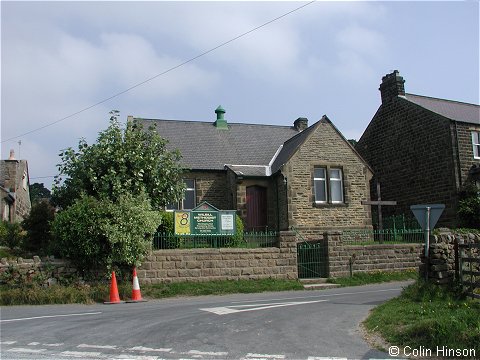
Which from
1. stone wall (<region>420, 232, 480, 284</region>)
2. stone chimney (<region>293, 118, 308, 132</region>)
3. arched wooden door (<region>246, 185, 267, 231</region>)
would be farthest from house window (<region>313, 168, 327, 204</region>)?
stone wall (<region>420, 232, 480, 284</region>)

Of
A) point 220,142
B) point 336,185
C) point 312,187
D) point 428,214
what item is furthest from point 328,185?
point 428,214

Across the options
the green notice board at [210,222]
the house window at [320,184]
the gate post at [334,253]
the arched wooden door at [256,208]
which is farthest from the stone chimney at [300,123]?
the green notice board at [210,222]

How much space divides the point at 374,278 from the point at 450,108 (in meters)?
16.3

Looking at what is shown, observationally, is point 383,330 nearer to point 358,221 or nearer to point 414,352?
point 414,352

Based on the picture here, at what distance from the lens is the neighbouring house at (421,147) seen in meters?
26.9

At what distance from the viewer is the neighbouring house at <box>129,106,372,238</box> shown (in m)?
24.5

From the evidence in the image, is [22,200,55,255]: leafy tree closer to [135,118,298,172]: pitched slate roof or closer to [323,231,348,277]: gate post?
[135,118,298,172]: pitched slate roof

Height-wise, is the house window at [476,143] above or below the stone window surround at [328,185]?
above

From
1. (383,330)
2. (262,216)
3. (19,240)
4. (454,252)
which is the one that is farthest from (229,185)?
(383,330)

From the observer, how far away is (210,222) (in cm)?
1852

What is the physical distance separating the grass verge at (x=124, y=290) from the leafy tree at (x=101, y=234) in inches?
33.8

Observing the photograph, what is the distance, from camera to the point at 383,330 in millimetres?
8688

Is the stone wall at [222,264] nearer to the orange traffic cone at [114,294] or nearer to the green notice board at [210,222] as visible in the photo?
the green notice board at [210,222]

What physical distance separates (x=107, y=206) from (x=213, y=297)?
4443mm
